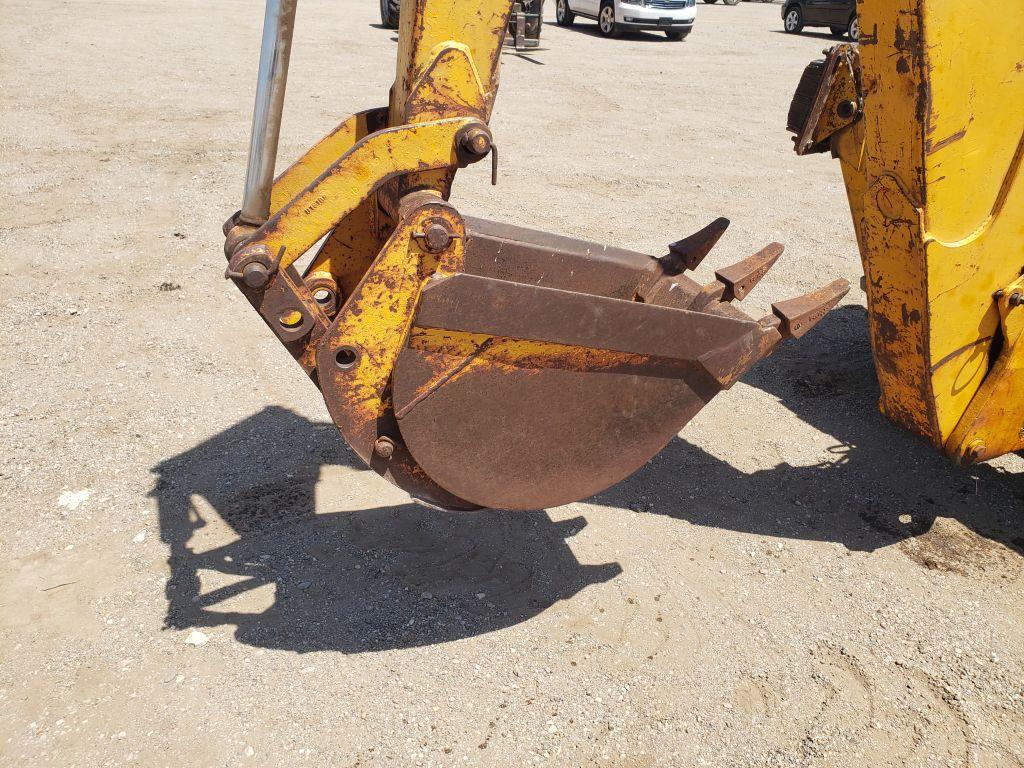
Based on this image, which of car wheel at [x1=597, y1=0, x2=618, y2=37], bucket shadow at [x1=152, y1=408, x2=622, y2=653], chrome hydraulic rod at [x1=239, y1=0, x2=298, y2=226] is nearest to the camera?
chrome hydraulic rod at [x1=239, y1=0, x2=298, y2=226]

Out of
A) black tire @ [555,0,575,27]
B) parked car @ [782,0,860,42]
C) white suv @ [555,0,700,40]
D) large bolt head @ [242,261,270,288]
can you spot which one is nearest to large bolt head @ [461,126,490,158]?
large bolt head @ [242,261,270,288]

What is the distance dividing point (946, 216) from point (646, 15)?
49.7 ft

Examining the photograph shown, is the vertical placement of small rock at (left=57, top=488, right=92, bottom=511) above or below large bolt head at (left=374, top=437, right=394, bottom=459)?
below

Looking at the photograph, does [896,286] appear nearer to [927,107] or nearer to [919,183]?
[919,183]

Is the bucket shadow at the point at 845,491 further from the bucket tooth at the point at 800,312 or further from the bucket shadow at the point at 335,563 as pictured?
the bucket tooth at the point at 800,312

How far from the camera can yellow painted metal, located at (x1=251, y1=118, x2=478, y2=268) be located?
233cm

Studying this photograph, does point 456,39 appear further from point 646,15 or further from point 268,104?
point 646,15

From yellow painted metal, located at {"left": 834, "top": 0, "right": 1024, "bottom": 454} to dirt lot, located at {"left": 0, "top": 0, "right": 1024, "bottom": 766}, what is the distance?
819 millimetres

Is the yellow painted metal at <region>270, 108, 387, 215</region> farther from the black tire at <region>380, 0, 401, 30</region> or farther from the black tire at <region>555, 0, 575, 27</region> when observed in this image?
the black tire at <region>555, 0, 575, 27</region>

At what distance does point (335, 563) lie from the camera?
333 centimetres

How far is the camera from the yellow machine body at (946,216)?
2.69 metres

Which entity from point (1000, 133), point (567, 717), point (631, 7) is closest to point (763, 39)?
point (631, 7)

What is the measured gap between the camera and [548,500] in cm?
268

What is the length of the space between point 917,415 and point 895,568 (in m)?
0.68
